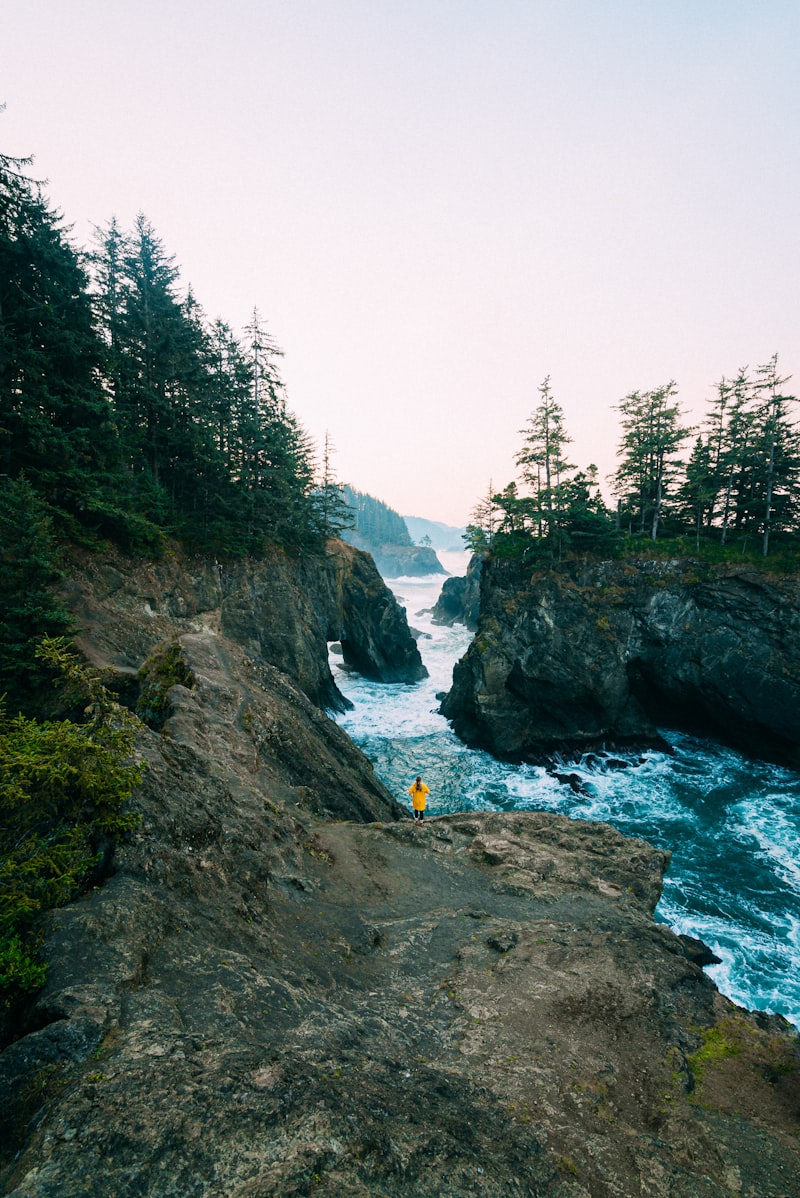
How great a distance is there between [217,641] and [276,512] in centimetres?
1680

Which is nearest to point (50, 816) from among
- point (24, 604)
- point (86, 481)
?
point (24, 604)

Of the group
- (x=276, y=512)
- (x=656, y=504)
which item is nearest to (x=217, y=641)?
(x=276, y=512)

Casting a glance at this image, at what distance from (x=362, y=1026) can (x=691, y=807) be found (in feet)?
85.6

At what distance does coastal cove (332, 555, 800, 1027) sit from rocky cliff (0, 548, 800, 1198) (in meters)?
7.99

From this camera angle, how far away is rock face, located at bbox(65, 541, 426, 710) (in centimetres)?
1812

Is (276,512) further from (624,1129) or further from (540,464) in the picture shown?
(624,1129)

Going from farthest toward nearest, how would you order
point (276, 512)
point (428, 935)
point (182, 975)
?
point (276, 512) < point (428, 935) < point (182, 975)

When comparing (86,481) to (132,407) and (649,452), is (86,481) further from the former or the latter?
(649,452)

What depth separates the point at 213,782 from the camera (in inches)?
367

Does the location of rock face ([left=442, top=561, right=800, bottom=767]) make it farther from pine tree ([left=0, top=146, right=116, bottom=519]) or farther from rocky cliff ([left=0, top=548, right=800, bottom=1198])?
pine tree ([left=0, top=146, right=116, bottom=519])

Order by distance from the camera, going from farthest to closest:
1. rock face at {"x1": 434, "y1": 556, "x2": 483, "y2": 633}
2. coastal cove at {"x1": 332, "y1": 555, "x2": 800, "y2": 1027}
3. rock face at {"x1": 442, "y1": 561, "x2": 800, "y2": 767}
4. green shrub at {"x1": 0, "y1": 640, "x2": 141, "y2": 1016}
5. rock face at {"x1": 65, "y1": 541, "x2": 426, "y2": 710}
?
rock face at {"x1": 434, "y1": 556, "x2": 483, "y2": 633} → rock face at {"x1": 442, "y1": 561, "x2": 800, "y2": 767} → rock face at {"x1": 65, "y1": 541, "x2": 426, "y2": 710} → coastal cove at {"x1": 332, "y1": 555, "x2": 800, "y2": 1027} → green shrub at {"x1": 0, "y1": 640, "x2": 141, "y2": 1016}

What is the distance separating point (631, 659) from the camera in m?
31.7

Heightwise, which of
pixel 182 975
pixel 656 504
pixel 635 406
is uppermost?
pixel 635 406

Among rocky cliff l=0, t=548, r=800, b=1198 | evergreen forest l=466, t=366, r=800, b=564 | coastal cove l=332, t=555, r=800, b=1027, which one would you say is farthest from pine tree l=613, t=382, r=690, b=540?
rocky cliff l=0, t=548, r=800, b=1198
